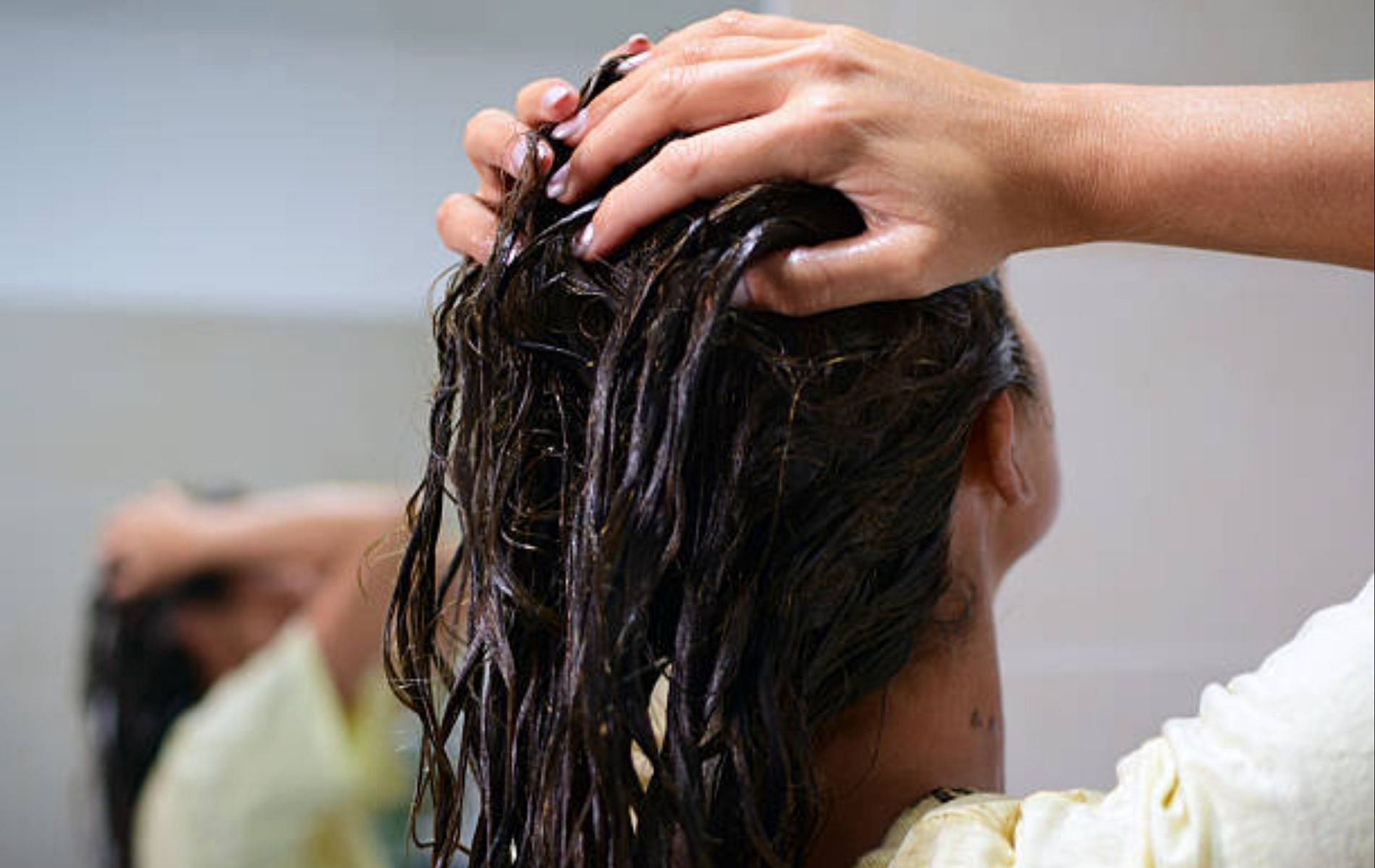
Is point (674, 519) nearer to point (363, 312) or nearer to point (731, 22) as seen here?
point (731, 22)

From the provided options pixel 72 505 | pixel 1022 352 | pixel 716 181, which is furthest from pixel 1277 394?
pixel 72 505

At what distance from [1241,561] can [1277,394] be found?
0.63ft

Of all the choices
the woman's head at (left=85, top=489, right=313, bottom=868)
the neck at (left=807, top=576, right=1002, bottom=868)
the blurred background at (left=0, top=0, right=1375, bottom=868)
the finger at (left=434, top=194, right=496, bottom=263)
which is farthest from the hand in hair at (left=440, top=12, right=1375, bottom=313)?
the woman's head at (left=85, top=489, right=313, bottom=868)

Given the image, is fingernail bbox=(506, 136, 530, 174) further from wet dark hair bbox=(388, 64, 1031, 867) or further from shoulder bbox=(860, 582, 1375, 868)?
shoulder bbox=(860, 582, 1375, 868)

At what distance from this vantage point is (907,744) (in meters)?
0.80

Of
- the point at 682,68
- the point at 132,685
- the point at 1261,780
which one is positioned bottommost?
the point at 132,685

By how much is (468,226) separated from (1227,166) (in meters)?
0.40

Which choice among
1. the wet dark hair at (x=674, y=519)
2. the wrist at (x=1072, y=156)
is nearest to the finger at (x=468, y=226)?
the wet dark hair at (x=674, y=519)

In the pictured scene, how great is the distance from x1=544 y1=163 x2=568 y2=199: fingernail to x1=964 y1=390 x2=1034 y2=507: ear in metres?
0.27

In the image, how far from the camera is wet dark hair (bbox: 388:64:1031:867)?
0.66m

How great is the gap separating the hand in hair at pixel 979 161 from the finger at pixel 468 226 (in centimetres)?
12

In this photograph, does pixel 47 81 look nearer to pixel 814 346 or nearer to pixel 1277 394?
pixel 814 346

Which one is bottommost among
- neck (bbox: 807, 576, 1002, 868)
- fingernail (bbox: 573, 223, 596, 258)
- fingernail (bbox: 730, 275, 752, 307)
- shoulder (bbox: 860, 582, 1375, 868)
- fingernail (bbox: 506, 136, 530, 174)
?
neck (bbox: 807, 576, 1002, 868)

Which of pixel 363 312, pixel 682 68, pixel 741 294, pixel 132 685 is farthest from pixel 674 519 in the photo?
pixel 132 685
